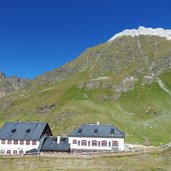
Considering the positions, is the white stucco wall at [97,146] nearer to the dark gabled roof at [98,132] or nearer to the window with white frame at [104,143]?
the window with white frame at [104,143]

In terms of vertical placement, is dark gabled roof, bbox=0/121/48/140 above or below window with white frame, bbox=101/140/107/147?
above

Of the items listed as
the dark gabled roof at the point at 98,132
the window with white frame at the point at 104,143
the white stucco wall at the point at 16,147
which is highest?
the dark gabled roof at the point at 98,132

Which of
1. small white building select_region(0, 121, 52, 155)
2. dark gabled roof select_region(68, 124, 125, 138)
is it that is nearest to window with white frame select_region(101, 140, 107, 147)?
dark gabled roof select_region(68, 124, 125, 138)

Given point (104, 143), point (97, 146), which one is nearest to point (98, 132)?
point (104, 143)

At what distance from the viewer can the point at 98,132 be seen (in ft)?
399

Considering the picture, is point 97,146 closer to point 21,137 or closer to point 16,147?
point 21,137

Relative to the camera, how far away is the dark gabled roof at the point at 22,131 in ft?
404

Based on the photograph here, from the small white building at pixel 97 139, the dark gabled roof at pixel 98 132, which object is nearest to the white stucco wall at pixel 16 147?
the small white building at pixel 97 139

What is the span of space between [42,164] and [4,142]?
135 ft

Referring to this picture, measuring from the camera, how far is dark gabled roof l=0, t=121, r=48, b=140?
12325cm

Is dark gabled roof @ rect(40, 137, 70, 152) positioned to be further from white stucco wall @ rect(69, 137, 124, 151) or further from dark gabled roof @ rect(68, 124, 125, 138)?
dark gabled roof @ rect(68, 124, 125, 138)

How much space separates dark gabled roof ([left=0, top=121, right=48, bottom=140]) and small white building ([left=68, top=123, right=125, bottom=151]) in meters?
12.0

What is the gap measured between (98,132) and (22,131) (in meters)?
27.8

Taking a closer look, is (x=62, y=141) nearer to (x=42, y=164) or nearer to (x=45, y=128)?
(x=45, y=128)
